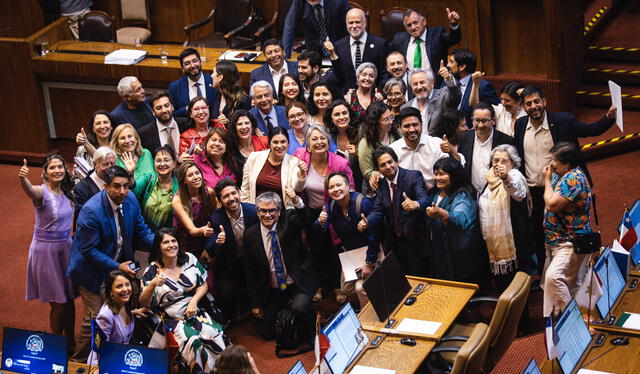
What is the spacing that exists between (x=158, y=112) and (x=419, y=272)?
2300mm

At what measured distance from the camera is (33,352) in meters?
5.69

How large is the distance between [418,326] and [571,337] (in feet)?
3.30

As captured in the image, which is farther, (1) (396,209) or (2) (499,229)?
(1) (396,209)

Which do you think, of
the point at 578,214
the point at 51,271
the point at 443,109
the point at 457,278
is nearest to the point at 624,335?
the point at 578,214

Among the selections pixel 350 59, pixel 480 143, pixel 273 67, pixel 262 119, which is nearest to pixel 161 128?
pixel 262 119

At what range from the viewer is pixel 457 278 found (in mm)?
6688

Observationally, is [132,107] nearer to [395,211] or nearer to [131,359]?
[395,211]


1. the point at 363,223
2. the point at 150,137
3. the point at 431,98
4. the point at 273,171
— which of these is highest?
the point at 431,98

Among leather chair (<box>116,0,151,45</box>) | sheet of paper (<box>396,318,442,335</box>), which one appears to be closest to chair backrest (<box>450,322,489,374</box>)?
sheet of paper (<box>396,318,442,335</box>)

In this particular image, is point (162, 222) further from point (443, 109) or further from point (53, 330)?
point (443, 109)

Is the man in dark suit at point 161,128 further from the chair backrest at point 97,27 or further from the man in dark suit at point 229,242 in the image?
the chair backrest at point 97,27

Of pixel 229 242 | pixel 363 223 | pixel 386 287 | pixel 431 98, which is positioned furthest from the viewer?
pixel 431 98

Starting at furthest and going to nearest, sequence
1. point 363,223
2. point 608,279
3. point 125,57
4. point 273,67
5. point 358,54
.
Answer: point 125,57 < point 358,54 < point 273,67 < point 363,223 < point 608,279


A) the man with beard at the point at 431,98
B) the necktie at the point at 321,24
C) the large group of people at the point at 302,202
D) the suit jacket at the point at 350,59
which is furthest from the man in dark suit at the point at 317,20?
the man with beard at the point at 431,98
